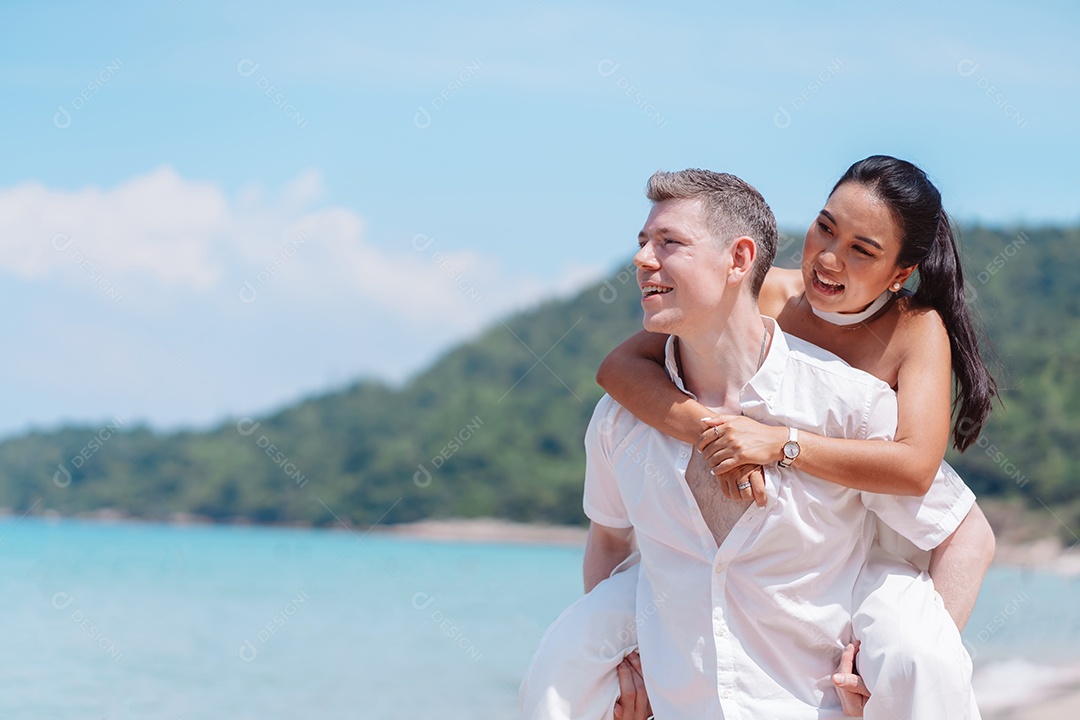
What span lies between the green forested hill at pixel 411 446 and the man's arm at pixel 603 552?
3690cm

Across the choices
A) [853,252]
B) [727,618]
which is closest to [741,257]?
[853,252]

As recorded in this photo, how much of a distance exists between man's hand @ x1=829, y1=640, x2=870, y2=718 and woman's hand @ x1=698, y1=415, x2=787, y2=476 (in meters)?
0.52

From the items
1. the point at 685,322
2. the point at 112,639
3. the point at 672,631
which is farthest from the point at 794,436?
the point at 112,639

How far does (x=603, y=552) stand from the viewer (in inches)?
124

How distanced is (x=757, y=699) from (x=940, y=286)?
1266mm

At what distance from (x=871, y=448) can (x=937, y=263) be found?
29.9 inches

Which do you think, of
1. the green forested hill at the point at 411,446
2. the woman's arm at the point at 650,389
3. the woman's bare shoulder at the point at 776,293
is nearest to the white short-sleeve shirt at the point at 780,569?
the woman's arm at the point at 650,389

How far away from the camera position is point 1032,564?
31453 mm

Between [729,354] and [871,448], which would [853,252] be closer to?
[729,354]

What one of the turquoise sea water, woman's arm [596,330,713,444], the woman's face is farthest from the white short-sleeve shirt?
the turquoise sea water

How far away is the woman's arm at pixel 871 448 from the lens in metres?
2.60

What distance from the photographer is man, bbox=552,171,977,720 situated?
2.71m

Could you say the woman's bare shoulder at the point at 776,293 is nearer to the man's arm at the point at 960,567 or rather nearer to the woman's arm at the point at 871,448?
the woman's arm at the point at 871,448

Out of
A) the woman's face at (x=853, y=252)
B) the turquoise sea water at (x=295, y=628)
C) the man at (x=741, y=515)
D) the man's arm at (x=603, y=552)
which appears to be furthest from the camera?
the turquoise sea water at (x=295, y=628)
